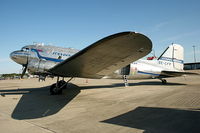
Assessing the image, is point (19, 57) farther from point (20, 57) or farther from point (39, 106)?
point (39, 106)

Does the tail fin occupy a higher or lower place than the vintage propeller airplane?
higher

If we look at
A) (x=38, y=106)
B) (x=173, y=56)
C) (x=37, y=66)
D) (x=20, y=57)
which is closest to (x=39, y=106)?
(x=38, y=106)

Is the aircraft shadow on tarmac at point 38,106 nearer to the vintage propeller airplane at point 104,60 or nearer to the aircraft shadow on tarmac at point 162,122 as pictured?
the vintage propeller airplane at point 104,60

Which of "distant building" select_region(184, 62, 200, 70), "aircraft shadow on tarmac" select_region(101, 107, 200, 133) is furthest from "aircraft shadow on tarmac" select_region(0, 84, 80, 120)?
"distant building" select_region(184, 62, 200, 70)

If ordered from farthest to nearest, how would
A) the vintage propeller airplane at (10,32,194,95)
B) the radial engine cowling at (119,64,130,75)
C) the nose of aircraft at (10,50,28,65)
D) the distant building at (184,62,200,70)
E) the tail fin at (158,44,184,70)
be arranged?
the distant building at (184,62,200,70)
the tail fin at (158,44,184,70)
the radial engine cowling at (119,64,130,75)
the nose of aircraft at (10,50,28,65)
the vintage propeller airplane at (10,32,194,95)

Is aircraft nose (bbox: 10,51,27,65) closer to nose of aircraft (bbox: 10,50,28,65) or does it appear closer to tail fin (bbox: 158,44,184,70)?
nose of aircraft (bbox: 10,50,28,65)

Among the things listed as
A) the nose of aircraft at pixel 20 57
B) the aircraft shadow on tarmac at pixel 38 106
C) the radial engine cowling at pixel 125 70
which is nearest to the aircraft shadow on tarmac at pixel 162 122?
the aircraft shadow on tarmac at pixel 38 106

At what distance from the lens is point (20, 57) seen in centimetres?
1067

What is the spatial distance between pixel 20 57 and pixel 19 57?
3.2 inches

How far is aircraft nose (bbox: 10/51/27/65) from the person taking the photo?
420 inches

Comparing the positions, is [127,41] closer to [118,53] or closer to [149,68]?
[118,53]

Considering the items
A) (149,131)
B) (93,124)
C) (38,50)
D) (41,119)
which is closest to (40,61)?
(38,50)

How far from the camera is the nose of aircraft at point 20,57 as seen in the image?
10.7 meters

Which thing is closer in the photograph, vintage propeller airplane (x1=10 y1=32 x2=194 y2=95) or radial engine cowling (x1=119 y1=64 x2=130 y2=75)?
vintage propeller airplane (x1=10 y1=32 x2=194 y2=95)
